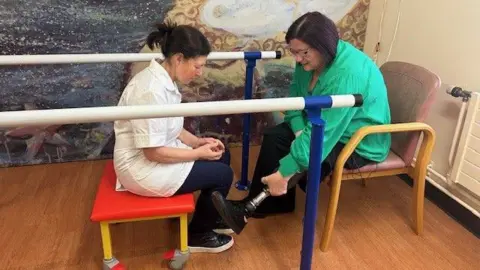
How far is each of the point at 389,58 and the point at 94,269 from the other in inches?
78.5

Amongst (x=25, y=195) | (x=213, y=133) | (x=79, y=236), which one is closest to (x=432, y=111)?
(x=213, y=133)

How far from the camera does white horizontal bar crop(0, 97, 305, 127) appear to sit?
1047 mm

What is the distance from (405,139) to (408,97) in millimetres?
190

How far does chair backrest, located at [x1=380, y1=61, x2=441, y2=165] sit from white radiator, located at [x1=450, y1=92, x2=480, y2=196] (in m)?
0.25

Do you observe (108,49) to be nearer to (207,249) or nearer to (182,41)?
(182,41)

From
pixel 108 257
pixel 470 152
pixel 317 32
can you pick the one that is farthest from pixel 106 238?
pixel 470 152

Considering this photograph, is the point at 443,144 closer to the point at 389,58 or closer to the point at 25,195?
the point at 389,58

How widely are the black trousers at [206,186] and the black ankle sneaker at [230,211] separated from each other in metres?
0.06

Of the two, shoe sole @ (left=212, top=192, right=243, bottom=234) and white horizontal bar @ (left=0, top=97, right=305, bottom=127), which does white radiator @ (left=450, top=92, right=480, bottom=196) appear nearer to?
white horizontal bar @ (left=0, top=97, right=305, bottom=127)

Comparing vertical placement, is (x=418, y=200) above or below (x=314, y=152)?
below

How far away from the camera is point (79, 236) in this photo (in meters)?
1.88

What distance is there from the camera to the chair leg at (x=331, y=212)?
1.66 meters

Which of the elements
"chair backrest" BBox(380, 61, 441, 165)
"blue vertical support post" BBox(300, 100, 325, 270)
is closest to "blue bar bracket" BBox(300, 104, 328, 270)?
"blue vertical support post" BBox(300, 100, 325, 270)

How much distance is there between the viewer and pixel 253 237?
1.89m
